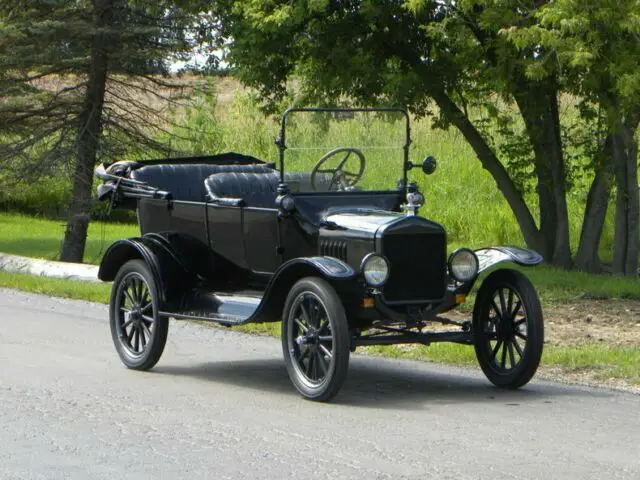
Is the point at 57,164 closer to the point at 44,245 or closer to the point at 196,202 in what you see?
the point at 44,245

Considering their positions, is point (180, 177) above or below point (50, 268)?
above

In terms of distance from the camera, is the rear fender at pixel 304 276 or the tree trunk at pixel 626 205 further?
the tree trunk at pixel 626 205

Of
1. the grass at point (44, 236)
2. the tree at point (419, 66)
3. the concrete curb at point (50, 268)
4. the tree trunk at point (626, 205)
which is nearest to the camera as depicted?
the tree at point (419, 66)

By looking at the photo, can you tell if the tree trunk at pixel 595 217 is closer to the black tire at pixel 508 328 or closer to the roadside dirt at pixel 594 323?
the roadside dirt at pixel 594 323

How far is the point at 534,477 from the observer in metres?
6.41

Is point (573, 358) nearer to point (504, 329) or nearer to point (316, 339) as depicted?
point (504, 329)

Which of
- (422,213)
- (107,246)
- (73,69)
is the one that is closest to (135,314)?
(73,69)

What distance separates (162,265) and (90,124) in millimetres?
12263

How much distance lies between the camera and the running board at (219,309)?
9523 mm

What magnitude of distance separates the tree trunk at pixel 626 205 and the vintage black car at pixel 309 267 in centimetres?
761

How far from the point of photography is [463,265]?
30.4 feet

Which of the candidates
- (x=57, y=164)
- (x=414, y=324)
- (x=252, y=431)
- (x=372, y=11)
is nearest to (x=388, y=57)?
(x=372, y=11)

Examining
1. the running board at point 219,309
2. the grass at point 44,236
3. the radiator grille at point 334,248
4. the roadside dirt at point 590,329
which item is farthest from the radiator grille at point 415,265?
the grass at point 44,236

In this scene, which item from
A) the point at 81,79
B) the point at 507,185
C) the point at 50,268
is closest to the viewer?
the point at 50,268
